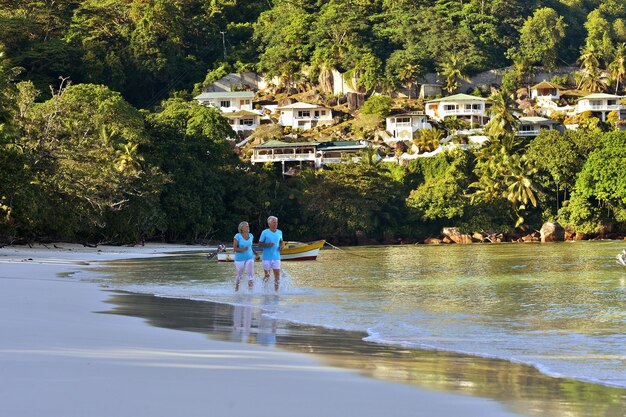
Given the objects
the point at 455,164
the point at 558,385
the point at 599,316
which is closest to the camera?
the point at 558,385

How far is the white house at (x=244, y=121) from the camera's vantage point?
103500mm

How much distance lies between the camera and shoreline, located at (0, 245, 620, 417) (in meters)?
7.22

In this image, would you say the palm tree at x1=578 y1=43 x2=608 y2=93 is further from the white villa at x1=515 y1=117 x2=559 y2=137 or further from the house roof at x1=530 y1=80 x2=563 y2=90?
the white villa at x1=515 y1=117 x2=559 y2=137

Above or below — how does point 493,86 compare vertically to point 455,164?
above

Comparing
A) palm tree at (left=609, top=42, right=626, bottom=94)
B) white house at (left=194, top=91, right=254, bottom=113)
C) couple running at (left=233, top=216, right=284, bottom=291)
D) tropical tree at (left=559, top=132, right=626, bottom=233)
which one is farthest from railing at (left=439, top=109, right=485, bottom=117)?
couple running at (left=233, top=216, right=284, bottom=291)

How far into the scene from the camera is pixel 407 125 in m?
95.9

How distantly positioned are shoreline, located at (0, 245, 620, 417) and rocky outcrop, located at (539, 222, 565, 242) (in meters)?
Answer: 62.9

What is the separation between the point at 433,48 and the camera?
115 m

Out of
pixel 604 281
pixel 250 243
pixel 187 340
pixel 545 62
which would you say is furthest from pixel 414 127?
pixel 187 340

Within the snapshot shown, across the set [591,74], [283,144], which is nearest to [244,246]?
[283,144]

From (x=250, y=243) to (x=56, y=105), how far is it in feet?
Answer: 86.6

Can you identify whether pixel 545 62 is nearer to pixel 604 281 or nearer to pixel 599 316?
pixel 604 281

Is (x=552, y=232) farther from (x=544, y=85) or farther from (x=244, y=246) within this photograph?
(x=244, y=246)

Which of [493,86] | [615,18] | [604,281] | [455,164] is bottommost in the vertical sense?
[604,281]
